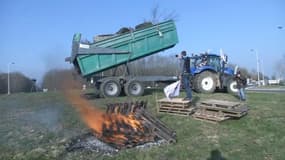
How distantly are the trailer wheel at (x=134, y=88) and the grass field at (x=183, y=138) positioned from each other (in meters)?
4.27

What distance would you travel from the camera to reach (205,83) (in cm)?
1781

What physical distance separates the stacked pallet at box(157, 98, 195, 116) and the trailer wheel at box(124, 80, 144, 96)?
13.6 ft

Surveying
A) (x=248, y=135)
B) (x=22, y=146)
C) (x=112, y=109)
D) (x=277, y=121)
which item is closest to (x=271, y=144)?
(x=248, y=135)

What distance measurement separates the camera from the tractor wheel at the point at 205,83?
17719 mm

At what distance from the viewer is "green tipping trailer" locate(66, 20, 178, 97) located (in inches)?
629

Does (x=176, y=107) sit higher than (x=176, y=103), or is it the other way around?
(x=176, y=103)

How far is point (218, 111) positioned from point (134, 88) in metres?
6.13

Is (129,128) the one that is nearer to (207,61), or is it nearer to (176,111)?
(176,111)

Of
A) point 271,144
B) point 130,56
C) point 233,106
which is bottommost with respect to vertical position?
point 271,144

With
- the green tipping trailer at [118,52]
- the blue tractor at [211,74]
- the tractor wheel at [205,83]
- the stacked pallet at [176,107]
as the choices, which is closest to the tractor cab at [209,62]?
the blue tractor at [211,74]

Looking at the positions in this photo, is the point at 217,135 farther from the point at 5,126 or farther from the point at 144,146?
the point at 5,126

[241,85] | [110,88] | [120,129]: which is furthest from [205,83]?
[120,129]

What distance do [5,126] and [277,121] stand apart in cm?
826

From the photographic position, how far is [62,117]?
11.7 m
